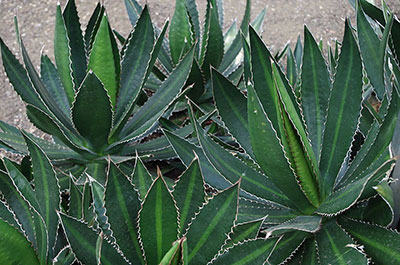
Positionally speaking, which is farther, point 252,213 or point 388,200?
point 252,213

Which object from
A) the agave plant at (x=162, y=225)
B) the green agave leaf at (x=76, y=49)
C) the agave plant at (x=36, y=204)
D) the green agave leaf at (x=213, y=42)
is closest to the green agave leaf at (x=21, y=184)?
the agave plant at (x=36, y=204)

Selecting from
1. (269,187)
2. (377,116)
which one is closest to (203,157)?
(269,187)

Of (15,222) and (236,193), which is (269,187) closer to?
(236,193)

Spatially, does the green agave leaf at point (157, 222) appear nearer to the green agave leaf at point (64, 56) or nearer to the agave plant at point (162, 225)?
the agave plant at point (162, 225)

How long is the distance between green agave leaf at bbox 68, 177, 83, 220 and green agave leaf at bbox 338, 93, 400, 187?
0.65 meters

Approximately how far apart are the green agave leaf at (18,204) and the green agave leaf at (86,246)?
0.29 metres

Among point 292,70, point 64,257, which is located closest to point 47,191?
point 64,257

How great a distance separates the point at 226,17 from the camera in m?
2.75

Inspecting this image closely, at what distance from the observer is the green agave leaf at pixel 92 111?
1393 mm

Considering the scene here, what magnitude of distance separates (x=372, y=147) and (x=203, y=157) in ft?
1.33

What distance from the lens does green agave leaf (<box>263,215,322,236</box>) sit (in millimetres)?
1070

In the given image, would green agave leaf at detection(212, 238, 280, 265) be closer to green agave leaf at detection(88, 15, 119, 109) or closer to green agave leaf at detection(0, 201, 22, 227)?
green agave leaf at detection(0, 201, 22, 227)

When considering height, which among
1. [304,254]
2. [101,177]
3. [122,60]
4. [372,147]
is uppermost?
[122,60]

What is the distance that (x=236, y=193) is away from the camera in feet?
3.41
